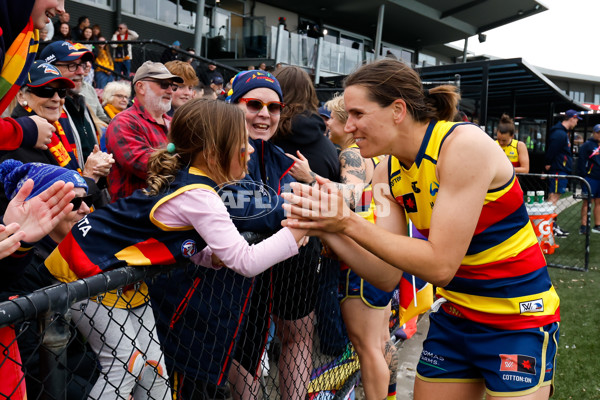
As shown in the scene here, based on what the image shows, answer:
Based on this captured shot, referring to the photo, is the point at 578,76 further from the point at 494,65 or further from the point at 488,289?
the point at 488,289

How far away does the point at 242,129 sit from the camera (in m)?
2.22

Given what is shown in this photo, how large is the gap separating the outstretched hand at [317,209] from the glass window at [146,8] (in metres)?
18.1

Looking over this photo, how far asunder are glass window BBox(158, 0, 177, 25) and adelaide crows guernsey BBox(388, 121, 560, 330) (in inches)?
728

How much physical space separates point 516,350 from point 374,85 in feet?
4.11

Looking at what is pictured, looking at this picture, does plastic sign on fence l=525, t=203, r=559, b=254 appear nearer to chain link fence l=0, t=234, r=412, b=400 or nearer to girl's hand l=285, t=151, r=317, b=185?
chain link fence l=0, t=234, r=412, b=400

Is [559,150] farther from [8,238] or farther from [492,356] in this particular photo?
[8,238]

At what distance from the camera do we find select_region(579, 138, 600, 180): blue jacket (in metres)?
9.98

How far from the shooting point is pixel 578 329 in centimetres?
513

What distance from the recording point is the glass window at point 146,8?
57.9 feet

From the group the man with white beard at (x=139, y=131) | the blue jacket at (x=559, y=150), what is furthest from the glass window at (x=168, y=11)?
the man with white beard at (x=139, y=131)

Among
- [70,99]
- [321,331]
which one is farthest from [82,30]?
[321,331]

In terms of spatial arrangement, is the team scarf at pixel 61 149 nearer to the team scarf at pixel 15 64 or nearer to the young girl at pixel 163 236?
the team scarf at pixel 15 64

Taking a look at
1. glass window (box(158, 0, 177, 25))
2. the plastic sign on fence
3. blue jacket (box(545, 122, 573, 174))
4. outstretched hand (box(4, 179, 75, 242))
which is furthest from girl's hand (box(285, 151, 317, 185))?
glass window (box(158, 0, 177, 25))

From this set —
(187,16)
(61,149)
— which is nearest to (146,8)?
(187,16)
